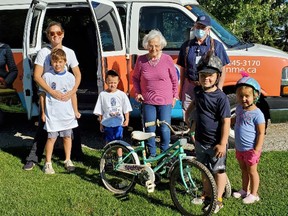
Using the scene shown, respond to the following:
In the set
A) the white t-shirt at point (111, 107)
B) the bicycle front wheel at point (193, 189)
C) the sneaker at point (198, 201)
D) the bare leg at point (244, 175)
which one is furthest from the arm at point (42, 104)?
the bare leg at point (244, 175)

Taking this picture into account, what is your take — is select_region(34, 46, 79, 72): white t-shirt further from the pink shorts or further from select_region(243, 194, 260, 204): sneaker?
select_region(243, 194, 260, 204): sneaker

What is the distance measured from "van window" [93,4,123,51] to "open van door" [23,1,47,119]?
97cm

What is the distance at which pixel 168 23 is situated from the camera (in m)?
6.31

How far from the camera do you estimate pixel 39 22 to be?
6473mm

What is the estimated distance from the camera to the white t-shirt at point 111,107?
512 cm

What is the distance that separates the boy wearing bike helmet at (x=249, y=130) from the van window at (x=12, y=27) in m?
4.13

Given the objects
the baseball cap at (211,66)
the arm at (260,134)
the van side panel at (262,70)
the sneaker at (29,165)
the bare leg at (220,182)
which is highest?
the baseball cap at (211,66)

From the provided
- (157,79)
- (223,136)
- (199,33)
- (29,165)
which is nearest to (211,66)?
(223,136)

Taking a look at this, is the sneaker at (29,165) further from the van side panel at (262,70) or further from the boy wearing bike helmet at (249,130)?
the van side panel at (262,70)

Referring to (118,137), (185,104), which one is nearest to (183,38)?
(185,104)

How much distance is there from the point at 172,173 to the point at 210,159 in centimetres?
42

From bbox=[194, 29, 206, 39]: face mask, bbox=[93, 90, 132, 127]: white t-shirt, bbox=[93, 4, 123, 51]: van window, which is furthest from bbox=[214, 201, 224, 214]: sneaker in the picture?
bbox=[93, 4, 123, 51]: van window

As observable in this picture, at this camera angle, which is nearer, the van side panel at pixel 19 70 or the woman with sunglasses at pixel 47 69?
the woman with sunglasses at pixel 47 69

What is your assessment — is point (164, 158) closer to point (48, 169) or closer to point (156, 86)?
point (156, 86)
